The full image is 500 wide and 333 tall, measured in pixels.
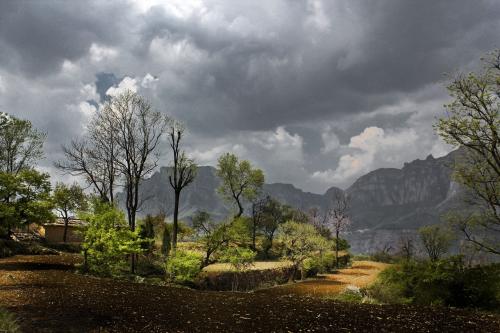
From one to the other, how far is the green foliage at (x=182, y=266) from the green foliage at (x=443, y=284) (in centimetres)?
1443

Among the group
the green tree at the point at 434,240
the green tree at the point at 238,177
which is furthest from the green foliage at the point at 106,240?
the green tree at the point at 434,240

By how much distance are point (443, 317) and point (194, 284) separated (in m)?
22.4

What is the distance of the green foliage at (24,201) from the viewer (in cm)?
2941

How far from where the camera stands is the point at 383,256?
94.2m

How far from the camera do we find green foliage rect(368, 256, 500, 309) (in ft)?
72.8

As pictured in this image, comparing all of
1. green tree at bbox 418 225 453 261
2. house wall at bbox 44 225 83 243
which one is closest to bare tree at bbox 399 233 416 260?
green tree at bbox 418 225 453 261

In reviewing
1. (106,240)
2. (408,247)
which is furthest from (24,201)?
(408,247)

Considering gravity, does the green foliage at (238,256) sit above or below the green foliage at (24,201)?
below

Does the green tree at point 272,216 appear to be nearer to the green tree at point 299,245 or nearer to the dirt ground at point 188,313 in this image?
the green tree at point 299,245

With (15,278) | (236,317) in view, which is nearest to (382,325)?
(236,317)

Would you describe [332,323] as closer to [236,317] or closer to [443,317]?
[236,317]

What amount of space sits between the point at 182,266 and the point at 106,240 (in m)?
6.82

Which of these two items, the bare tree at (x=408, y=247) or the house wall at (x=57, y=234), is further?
the bare tree at (x=408, y=247)

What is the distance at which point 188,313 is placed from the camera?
16.9m
